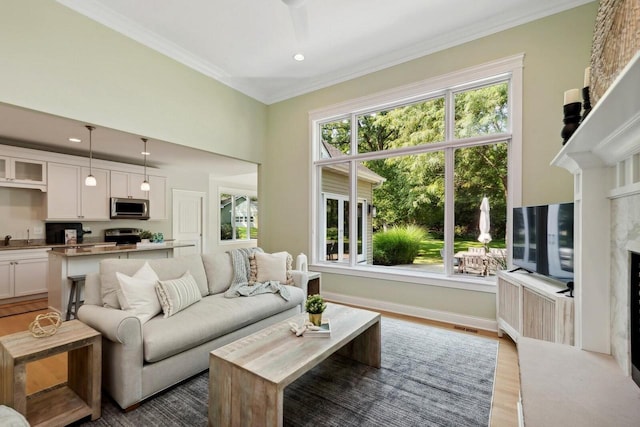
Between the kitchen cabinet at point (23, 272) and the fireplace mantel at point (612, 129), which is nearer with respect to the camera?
the fireplace mantel at point (612, 129)

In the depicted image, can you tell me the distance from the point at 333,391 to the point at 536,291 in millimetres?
1870

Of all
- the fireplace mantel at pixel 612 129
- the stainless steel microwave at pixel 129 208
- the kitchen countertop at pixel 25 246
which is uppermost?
the fireplace mantel at pixel 612 129

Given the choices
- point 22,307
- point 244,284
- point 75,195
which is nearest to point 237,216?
point 75,195

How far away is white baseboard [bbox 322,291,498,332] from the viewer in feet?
10.8

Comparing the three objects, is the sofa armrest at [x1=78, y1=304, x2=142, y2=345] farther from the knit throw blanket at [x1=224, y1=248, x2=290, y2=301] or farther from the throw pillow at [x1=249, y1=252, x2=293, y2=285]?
the throw pillow at [x1=249, y1=252, x2=293, y2=285]

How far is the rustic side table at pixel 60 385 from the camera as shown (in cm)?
151

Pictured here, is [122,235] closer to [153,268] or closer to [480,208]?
[153,268]

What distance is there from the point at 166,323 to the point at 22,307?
3.94 m

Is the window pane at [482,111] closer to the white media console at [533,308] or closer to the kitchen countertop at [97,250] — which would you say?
the white media console at [533,308]

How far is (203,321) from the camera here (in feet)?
7.46

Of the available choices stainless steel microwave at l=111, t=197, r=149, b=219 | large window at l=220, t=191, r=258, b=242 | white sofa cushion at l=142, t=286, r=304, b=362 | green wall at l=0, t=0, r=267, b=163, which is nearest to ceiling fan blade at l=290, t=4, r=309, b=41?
green wall at l=0, t=0, r=267, b=163

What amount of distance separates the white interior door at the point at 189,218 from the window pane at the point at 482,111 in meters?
6.02

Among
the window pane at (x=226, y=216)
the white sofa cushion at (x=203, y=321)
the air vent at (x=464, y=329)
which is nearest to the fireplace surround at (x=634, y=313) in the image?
the air vent at (x=464, y=329)

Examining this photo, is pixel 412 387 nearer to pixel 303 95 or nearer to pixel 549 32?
pixel 549 32
